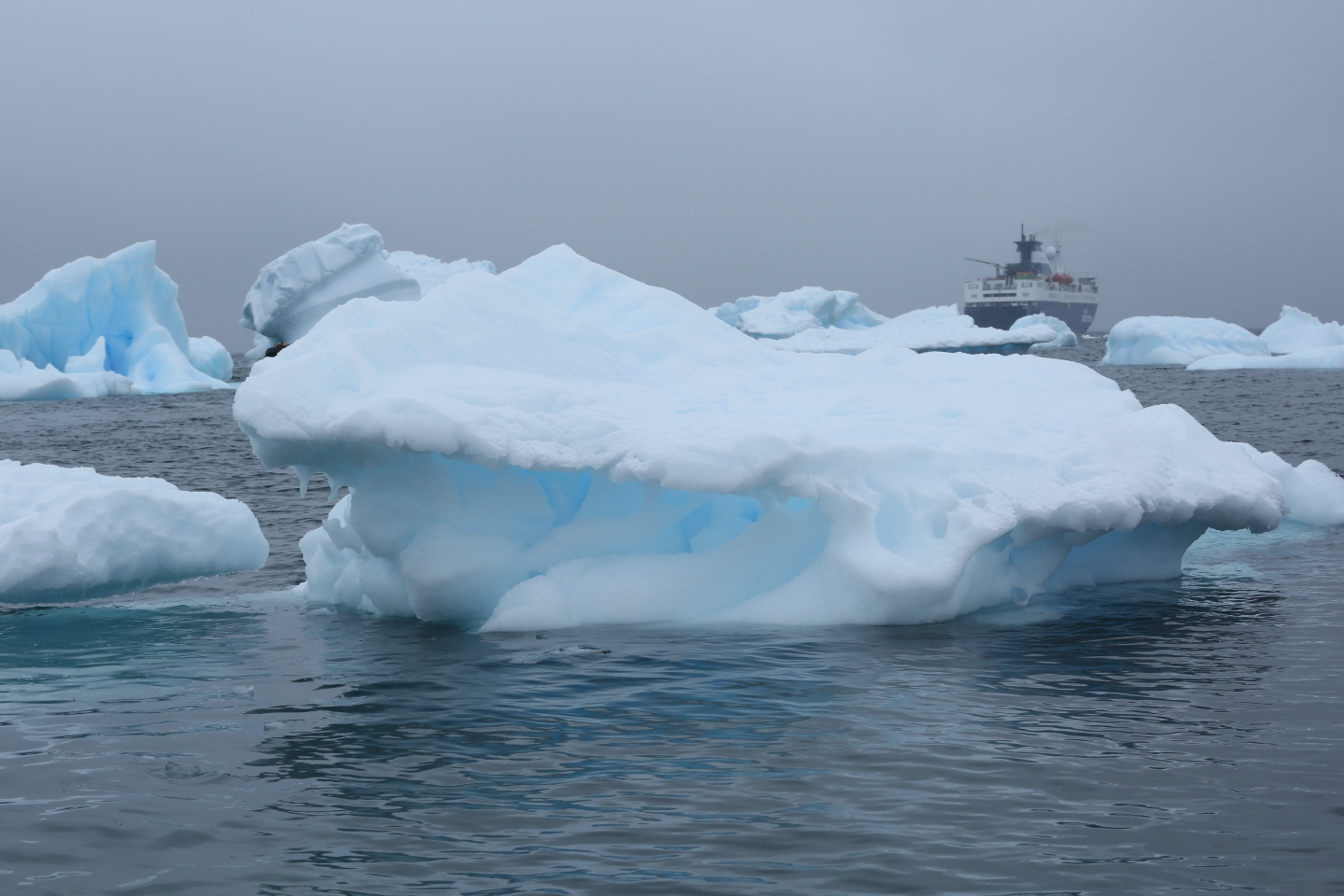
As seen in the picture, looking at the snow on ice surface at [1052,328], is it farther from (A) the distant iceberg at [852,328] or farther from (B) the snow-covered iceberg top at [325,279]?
(B) the snow-covered iceberg top at [325,279]

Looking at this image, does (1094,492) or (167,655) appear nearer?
(167,655)

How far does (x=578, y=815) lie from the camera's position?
5.00 meters

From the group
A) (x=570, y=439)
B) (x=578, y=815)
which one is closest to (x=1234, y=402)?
(x=570, y=439)

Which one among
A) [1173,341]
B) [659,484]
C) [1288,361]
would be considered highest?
[1173,341]

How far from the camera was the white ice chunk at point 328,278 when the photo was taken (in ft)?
141

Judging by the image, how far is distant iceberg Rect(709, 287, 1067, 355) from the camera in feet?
216

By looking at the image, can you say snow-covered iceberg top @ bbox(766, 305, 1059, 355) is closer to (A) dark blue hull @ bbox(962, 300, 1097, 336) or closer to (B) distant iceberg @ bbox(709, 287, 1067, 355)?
(B) distant iceberg @ bbox(709, 287, 1067, 355)

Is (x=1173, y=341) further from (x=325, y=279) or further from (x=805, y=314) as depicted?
(x=325, y=279)

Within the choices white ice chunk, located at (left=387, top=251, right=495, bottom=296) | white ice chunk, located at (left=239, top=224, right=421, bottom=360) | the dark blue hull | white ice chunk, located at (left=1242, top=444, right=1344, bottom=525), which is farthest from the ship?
white ice chunk, located at (left=1242, top=444, right=1344, bottom=525)

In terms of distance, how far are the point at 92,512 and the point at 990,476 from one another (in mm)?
6452

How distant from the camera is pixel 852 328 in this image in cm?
7869

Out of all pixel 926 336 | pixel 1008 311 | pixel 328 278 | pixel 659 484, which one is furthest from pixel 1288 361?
pixel 659 484

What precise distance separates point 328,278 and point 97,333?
7.85 m

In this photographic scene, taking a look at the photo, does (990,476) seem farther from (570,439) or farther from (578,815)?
(578,815)
